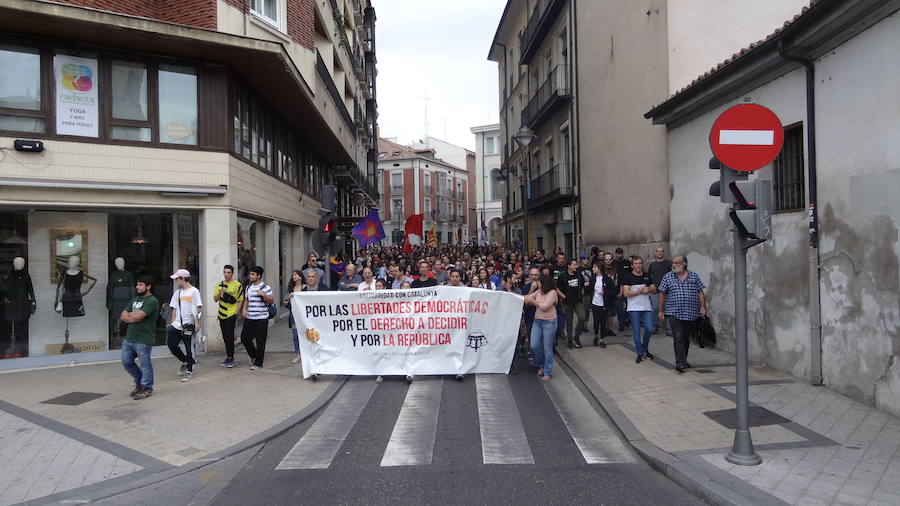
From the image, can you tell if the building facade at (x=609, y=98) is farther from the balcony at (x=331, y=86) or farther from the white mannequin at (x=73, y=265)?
the white mannequin at (x=73, y=265)

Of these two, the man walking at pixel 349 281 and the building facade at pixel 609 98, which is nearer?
the man walking at pixel 349 281

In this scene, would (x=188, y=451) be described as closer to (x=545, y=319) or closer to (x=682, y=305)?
(x=545, y=319)

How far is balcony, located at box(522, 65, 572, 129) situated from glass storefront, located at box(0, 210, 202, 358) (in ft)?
Result: 45.9

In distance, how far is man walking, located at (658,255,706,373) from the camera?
846cm

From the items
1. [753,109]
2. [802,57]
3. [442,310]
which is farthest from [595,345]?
[753,109]

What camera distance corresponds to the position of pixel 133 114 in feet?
35.1

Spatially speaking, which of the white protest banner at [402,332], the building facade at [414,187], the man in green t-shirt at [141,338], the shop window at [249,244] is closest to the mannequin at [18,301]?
the shop window at [249,244]

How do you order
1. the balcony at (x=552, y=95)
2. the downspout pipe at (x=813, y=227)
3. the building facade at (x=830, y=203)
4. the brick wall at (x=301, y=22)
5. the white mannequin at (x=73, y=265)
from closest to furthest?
1. the building facade at (x=830, y=203)
2. the downspout pipe at (x=813, y=227)
3. the white mannequin at (x=73, y=265)
4. the brick wall at (x=301, y=22)
5. the balcony at (x=552, y=95)

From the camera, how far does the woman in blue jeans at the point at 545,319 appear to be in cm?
876

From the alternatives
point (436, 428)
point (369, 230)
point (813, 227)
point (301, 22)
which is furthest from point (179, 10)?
point (813, 227)

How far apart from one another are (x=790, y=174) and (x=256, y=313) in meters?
8.22

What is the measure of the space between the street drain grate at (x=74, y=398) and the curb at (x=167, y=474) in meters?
3.01

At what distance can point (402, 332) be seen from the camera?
909 centimetres

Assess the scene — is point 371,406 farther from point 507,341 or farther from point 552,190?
point 552,190
